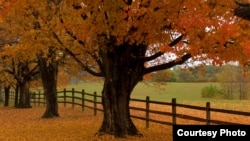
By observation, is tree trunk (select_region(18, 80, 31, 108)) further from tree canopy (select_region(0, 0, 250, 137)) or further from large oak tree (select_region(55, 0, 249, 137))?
large oak tree (select_region(55, 0, 249, 137))

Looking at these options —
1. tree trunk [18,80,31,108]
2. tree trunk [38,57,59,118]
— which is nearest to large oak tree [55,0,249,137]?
tree trunk [38,57,59,118]

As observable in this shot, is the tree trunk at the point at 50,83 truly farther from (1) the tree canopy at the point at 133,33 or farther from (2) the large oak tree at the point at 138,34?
(2) the large oak tree at the point at 138,34

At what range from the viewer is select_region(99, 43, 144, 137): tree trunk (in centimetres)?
1711

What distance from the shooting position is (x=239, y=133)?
10227mm

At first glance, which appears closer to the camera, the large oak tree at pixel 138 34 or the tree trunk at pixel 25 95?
the large oak tree at pixel 138 34

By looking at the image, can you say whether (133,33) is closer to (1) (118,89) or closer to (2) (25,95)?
(1) (118,89)

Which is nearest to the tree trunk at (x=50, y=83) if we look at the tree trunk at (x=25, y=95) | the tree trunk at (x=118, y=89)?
the tree trunk at (x=118, y=89)

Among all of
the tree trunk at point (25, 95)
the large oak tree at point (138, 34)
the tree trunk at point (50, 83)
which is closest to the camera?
the large oak tree at point (138, 34)

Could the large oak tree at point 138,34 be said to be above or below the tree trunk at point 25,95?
above

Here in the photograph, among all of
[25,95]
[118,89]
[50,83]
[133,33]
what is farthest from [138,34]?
[25,95]

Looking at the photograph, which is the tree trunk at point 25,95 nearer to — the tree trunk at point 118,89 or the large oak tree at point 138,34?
the large oak tree at point 138,34

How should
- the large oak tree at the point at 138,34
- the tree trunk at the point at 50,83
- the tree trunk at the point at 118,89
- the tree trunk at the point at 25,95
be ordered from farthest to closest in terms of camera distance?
the tree trunk at the point at 25,95 → the tree trunk at the point at 50,83 → the tree trunk at the point at 118,89 → the large oak tree at the point at 138,34

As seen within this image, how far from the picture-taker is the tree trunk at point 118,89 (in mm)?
17109

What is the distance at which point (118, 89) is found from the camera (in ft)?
56.6
